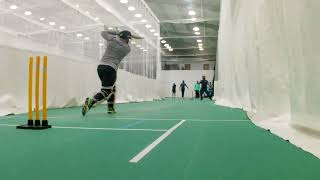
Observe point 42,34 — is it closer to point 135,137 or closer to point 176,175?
→ point 135,137

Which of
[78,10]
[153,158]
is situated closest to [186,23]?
[78,10]

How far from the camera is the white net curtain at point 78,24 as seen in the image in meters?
12.1

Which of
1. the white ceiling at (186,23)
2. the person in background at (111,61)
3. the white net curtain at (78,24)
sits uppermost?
the white ceiling at (186,23)

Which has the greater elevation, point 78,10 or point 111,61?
point 78,10

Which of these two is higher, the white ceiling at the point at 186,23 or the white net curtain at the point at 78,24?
the white ceiling at the point at 186,23

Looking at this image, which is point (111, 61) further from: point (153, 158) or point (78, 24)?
point (78, 24)

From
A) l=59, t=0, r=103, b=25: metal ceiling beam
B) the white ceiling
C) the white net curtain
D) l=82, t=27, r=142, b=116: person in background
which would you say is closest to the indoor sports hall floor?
l=82, t=27, r=142, b=116: person in background

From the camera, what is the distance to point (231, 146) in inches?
111

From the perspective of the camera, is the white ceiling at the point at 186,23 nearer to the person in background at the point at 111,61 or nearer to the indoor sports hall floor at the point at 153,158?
the person in background at the point at 111,61

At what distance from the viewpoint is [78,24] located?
13953 millimetres

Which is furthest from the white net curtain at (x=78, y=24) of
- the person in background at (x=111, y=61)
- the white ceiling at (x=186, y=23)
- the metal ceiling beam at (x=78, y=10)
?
the person in background at (x=111, y=61)

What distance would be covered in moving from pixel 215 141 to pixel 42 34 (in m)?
15.4

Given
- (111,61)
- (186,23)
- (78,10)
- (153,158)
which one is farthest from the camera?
(186,23)

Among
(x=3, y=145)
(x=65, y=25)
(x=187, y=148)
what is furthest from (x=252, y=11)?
(x=65, y=25)
